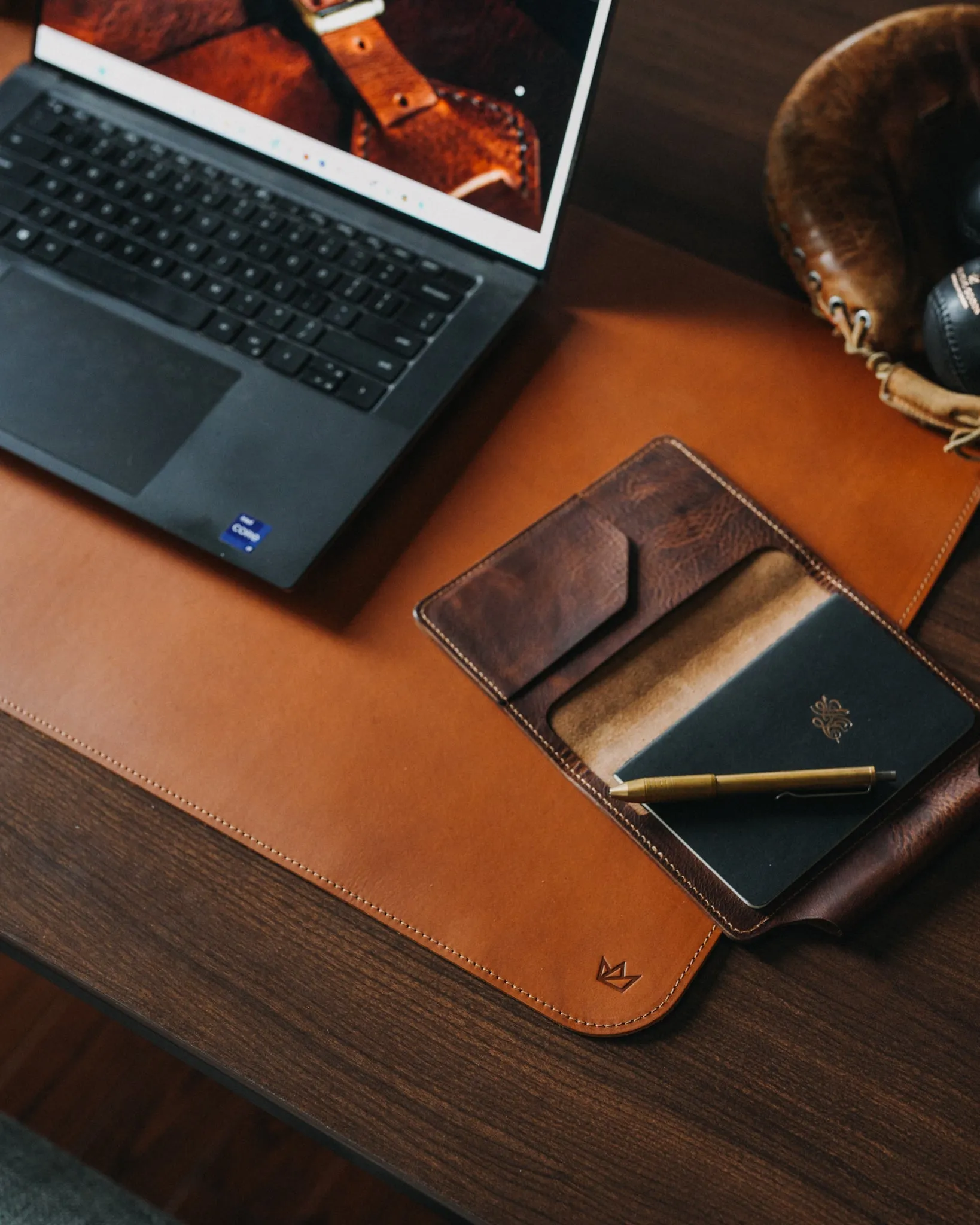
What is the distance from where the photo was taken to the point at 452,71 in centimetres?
66

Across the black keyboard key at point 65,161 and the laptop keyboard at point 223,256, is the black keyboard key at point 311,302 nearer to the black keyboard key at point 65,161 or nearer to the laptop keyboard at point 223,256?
the laptop keyboard at point 223,256

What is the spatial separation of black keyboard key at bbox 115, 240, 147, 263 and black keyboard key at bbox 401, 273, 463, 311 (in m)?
0.18

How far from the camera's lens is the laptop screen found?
63 cm

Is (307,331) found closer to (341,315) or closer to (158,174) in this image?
(341,315)

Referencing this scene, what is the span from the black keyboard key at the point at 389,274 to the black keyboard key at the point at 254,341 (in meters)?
0.08

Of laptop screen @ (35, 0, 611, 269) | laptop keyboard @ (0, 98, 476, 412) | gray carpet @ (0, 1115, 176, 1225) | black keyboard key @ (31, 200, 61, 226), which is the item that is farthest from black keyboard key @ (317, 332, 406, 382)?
gray carpet @ (0, 1115, 176, 1225)

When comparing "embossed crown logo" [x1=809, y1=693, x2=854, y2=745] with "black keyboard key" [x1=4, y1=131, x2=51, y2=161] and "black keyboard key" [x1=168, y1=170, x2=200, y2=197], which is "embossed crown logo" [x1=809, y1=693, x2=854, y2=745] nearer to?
"black keyboard key" [x1=168, y1=170, x2=200, y2=197]

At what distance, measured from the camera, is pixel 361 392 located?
661 mm

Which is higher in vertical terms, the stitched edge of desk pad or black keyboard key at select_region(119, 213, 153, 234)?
black keyboard key at select_region(119, 213, 153, 234)

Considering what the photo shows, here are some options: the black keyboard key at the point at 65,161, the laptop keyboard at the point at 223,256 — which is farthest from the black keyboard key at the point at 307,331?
the black keyboard key at the point at 65,161

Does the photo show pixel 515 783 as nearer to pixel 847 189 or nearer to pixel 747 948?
pixel 747 948

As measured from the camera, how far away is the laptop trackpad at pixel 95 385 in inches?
25.4

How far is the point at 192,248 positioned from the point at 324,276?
0.09 meters

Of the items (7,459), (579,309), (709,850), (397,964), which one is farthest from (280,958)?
(579,309)
